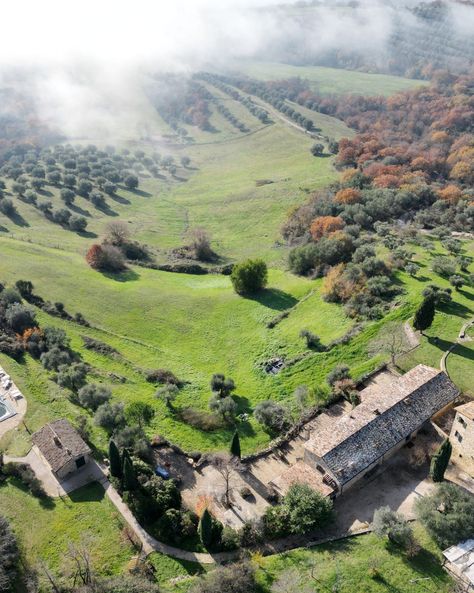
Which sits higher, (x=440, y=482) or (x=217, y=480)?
(x=440, y=482)

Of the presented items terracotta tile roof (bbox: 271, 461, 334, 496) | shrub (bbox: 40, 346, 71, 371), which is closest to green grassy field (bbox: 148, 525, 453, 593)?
terracotta tile roof (bbox: 271, 461, 334, 496)

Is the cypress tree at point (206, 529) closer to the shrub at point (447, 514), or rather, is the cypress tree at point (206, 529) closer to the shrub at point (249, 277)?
the shrub at point (447, 514)

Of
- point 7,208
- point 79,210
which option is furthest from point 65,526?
point 79,210

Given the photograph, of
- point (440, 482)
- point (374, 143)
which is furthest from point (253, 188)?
point (440, 482)

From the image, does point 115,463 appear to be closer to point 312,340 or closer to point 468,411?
point 312,340

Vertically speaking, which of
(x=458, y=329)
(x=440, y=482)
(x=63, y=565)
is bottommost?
(x=63, y=565)

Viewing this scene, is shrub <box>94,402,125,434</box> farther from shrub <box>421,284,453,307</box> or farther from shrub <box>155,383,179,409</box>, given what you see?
shrub <box>421,284,453,307</box>

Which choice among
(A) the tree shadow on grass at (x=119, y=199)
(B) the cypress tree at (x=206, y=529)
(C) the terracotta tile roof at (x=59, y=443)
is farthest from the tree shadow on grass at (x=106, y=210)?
(B) the cypress tree at (x=206, y=529)

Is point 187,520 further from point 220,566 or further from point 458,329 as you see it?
point 458,329
